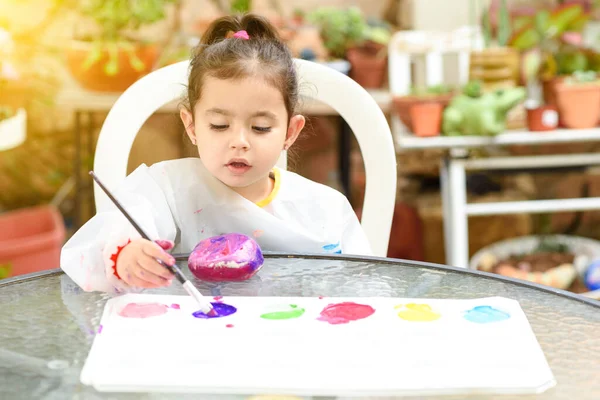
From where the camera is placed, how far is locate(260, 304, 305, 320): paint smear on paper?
2.62 feet

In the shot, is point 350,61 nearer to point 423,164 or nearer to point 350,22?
point 350,22

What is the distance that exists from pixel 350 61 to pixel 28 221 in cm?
110

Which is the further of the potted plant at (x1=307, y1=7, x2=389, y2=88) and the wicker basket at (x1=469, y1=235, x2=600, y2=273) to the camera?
the potted plant at (x1=307, y1=7, x2=389, y2=88)

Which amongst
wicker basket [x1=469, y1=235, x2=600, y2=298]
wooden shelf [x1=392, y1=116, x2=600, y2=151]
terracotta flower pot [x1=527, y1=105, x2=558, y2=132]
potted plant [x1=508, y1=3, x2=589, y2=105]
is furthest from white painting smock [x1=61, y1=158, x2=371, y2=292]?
potted plant [x1=508, y1=3, x2=589, y2=105]

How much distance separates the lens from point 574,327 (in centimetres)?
79

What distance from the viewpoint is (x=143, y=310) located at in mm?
817

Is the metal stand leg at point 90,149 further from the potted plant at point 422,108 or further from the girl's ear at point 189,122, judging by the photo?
the girl's ear at point 189,122

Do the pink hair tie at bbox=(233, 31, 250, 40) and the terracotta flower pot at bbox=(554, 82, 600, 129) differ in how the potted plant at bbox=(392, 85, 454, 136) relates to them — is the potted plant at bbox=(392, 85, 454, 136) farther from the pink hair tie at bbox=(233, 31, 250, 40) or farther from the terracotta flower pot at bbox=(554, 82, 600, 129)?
the pink hair tie at bbox=(233, 31, 250, 40)

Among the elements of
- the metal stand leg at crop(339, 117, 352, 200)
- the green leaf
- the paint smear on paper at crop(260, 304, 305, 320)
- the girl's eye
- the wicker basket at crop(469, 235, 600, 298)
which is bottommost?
the wicker basket at crop(469, 235, 600, 298)

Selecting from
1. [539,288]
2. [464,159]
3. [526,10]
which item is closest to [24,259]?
[464,159]

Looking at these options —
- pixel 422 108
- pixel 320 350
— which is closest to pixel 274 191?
pixel 320 350

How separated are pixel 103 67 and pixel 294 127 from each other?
1.53m

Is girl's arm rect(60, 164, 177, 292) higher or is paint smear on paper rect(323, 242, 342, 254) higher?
girl's arm rect(60, 164, 177, 292)

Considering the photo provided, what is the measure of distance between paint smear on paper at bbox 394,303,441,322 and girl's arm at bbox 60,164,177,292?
0.94 ft
